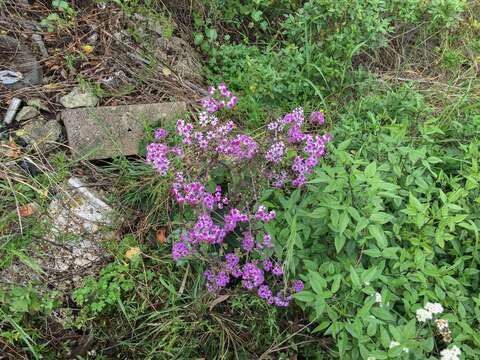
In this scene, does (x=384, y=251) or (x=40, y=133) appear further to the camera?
(x=40, y=133)

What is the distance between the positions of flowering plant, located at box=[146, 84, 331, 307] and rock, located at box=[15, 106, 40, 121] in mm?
939

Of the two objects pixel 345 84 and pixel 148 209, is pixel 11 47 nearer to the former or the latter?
pixel 148 209

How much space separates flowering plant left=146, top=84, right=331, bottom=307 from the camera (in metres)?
2.01

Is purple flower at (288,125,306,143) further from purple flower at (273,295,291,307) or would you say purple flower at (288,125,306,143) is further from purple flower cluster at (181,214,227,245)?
purple flower at (273,295,291,307)

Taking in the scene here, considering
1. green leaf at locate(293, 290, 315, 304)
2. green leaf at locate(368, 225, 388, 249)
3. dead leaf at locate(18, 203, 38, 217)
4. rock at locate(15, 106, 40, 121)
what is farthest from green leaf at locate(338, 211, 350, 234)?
rock at locate(15, 106, 40, 121)

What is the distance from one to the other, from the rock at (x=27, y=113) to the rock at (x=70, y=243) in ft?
1.78

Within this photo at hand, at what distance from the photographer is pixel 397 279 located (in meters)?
1.87

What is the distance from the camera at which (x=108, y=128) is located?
268 cm

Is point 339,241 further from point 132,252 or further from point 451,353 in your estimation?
point 132,252

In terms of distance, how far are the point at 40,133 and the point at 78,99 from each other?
0.35 meters

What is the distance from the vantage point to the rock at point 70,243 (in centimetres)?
219

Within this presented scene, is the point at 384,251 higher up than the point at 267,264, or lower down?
Result: higher up

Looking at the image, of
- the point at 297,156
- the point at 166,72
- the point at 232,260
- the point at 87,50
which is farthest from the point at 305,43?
the point at 232,260

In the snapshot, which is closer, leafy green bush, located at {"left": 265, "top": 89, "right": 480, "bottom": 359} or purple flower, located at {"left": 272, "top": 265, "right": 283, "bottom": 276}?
leafy green bush, located at {"left": 265, "top": 89, "right": 480, "bottom": 359}
